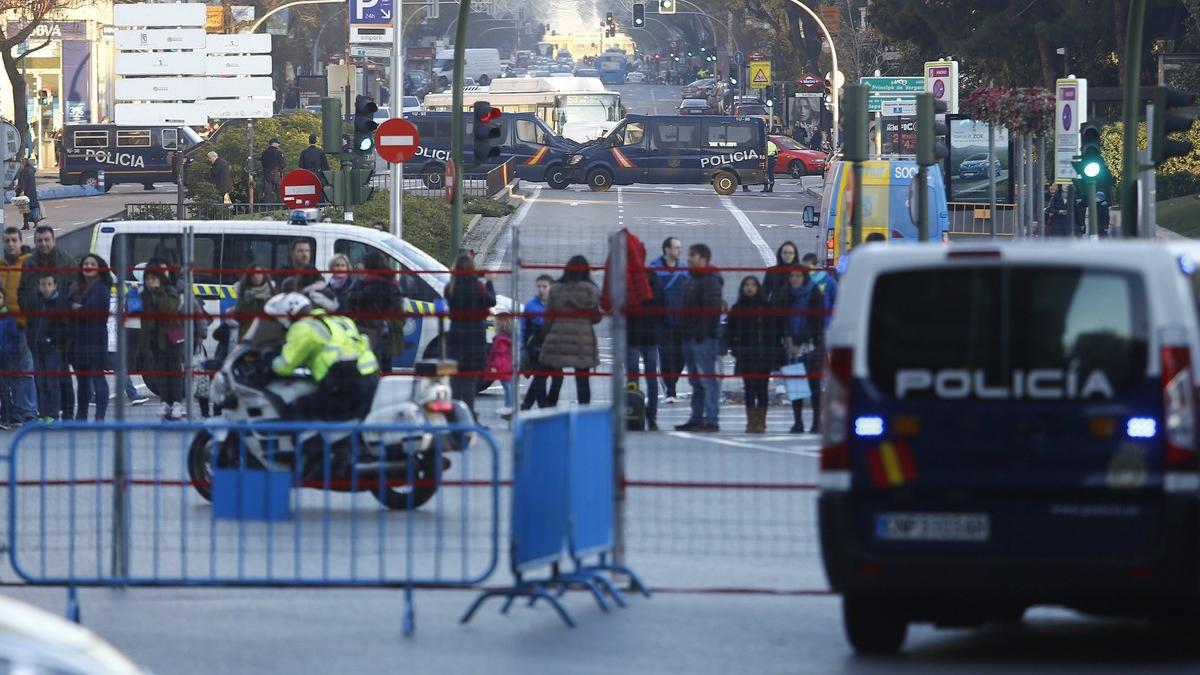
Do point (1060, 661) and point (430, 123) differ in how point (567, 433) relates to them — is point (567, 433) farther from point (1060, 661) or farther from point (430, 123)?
point (430, 123)

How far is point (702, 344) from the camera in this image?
15984mm

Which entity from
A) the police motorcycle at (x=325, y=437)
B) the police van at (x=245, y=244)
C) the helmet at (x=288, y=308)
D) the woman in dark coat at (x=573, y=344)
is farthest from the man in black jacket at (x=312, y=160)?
the police motorcycle at (x=325, y=437)

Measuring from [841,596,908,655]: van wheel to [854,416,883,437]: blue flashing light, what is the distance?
73 centimetres

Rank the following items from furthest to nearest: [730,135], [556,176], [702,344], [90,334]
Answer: [556,176] → [730,135] → [90,334] → [702,344]

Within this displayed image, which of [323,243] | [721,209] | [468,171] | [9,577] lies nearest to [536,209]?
[721,209]

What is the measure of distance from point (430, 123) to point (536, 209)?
10586 mm

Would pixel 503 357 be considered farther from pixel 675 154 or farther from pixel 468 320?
pixel 675 154

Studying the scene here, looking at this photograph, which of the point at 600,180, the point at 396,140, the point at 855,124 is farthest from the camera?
the point at 600,180

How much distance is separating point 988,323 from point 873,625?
1.32 metres

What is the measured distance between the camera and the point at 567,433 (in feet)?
30.2

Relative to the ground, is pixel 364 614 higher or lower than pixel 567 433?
lower

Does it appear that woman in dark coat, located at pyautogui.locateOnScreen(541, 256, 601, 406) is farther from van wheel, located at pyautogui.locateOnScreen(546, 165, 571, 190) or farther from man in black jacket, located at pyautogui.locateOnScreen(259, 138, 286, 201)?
van wheel, located at pyautogui.locateOnScreen(546, 165, 571, 190)

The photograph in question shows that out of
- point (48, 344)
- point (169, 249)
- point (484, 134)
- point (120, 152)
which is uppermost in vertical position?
point (120, 152)

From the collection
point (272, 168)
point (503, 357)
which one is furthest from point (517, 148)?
point (503, 357)
